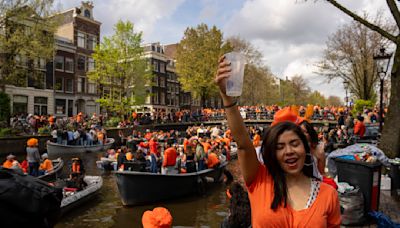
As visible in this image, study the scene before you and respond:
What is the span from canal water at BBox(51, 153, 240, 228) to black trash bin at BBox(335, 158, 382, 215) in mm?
4328

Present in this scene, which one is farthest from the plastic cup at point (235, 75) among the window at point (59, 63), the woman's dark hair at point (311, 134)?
the window at point (59, 63)

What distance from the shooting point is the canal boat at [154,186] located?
31.7 ft

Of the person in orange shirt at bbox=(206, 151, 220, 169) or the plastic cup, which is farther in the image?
the person in orange shirt at bbox=(206, 151, 220, 169)

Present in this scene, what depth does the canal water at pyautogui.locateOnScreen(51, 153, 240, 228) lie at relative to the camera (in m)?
8.83

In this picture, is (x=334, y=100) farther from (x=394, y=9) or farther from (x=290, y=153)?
(x=290, y=153)

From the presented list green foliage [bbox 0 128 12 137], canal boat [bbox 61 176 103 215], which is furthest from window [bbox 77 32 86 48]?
canal boat [bbox 61 176 103 215]

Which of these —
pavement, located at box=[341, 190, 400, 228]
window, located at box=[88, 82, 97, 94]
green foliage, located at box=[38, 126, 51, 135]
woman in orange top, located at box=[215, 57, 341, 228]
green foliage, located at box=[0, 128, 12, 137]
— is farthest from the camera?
window, located at box=[88, 82, 97, 94]

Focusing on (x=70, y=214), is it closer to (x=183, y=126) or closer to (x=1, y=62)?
(x=1, y=62)

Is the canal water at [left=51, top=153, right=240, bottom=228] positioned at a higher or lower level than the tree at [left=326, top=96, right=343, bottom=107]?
lower

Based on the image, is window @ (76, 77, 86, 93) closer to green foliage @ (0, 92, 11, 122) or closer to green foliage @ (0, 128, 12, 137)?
green foliage @ (0, 92, 11, 122)

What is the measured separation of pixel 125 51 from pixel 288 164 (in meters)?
33.1

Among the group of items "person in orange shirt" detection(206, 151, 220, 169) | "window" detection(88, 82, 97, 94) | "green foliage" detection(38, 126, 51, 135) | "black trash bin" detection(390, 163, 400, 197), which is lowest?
"person in orange shirt" detection(206, 151, 220, 169)

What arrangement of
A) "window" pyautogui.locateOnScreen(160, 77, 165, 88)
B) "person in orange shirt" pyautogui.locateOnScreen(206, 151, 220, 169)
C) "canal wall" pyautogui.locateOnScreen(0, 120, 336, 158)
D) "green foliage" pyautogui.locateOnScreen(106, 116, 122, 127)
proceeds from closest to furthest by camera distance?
1. "person in orange shirt" pyautogui.locateOnScreen(206, 151, 220, 169)
2. "canal wall" pyautogui.locateOnScreen(0, 120, 336, 158)
3. "green foliage" pyautogui.locateOnScreen(106, 116, 122, 127)
4. "window" pyautogui.locateOnScreen(160, 77, 165, 88)

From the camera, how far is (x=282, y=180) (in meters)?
1.91
